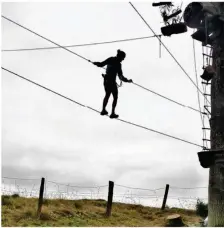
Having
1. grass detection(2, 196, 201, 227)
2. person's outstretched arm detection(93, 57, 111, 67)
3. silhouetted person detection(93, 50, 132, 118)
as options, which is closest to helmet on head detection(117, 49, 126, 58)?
silhouetted person detection(93, 50, 132, 118)

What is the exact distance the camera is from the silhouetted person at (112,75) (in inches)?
452

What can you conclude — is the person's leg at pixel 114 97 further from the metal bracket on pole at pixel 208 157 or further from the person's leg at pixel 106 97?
the metal bracket on pole at pixel 208 157

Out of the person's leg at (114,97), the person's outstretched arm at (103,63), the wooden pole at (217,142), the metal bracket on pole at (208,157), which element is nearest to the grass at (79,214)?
the wooden pole at (217,142)

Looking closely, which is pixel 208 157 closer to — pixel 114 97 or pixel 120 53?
pixel 114 97

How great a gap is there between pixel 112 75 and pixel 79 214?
10.0 m

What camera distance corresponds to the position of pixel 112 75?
1146 cm

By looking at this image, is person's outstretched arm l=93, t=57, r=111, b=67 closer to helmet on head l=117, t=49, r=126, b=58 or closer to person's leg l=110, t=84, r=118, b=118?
helmet on head l=117, t=49, r=126, b=58

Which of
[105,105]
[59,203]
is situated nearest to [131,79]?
[105,105]

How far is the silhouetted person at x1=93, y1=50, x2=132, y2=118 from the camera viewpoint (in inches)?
452

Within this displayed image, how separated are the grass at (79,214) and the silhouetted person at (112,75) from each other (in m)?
7.37

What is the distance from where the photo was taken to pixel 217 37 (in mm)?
16484

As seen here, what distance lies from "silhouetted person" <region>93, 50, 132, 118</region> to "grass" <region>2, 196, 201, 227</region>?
737cm

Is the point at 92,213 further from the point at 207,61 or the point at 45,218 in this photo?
the point at 207,61

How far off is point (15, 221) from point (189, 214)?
37.5 ft
